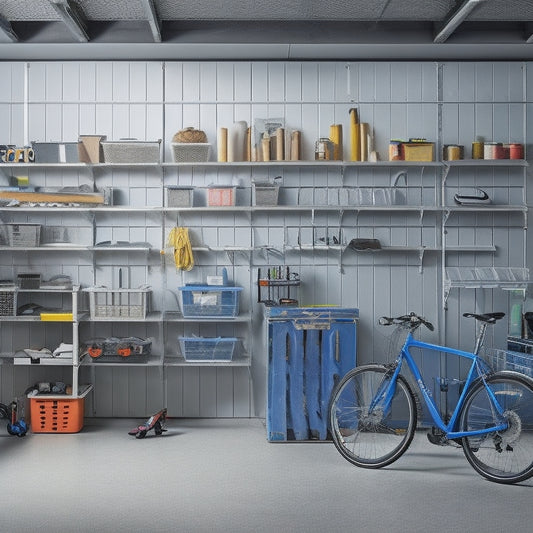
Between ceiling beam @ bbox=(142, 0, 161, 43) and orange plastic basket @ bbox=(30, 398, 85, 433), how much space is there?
2920mm

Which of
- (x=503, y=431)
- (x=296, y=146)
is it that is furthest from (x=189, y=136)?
(x=503, y=431)

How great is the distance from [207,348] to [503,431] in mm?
2391

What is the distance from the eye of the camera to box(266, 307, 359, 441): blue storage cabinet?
554 cm

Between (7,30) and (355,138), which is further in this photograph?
(355,138)

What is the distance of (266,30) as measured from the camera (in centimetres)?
569

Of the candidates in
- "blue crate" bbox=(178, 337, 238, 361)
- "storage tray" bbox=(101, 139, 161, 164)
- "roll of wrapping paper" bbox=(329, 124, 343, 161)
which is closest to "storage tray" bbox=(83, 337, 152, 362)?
"blue crate" bbox=(178, 337, 238, 361)

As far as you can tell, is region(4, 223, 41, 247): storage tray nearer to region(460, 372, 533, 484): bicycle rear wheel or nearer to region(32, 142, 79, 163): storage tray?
region(32, 142, 79, 163): storage tray

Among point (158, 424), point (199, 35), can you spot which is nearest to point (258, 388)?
point (158, 424)

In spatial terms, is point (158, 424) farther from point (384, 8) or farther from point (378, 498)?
point (384, 8)

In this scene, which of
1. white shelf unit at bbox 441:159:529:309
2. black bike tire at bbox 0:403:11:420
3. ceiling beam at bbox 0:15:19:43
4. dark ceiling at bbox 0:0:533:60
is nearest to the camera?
dark ceiling at bbox 0:0:533:60

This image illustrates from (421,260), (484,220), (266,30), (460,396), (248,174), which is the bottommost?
(460,396)

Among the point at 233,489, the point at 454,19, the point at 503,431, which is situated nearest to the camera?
the point at 233,489

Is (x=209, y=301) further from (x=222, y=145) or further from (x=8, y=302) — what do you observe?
(x=8, y=302)

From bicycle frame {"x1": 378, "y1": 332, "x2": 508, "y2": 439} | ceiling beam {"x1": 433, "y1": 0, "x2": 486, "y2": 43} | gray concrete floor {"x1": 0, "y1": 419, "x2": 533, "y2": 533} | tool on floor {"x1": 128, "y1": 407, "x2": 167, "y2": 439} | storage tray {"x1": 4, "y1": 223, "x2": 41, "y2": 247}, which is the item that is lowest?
gray concrete floor {"x1": 0, "y1": 419, "x2": 533, "y2": 533}
